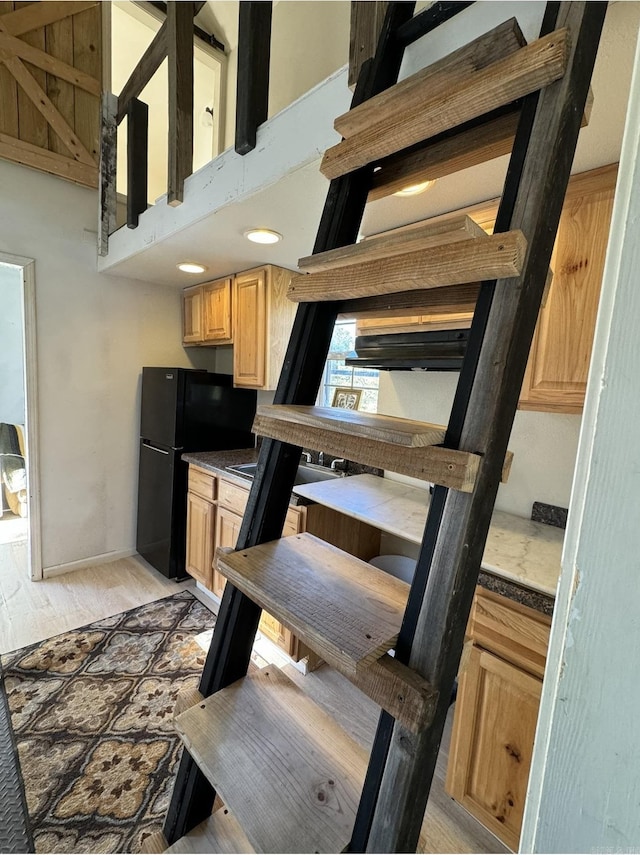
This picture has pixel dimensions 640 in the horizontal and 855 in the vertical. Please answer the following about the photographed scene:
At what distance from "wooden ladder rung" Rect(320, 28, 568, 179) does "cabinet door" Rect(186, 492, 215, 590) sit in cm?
218

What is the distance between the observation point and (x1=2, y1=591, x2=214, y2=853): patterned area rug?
1.32m

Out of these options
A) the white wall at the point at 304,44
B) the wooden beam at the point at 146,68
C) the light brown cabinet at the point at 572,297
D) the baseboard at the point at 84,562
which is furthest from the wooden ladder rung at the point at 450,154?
the baseboard at the point at 84,562

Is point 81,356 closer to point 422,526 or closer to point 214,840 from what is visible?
point 422,526

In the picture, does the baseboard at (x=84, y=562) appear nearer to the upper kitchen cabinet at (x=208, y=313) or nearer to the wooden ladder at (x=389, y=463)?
the upper kitchen cabinet at (x=208, y=313)

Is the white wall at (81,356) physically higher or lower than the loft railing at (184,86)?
lower

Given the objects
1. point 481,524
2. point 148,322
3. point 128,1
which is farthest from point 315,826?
point 128,1

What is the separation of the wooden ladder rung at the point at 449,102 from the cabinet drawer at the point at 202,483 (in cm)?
205

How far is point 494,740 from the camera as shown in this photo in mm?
1242

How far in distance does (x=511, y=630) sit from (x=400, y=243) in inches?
46.8

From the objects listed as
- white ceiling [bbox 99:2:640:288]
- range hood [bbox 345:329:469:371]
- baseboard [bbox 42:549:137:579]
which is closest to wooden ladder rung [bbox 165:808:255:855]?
range hood [bbox 345:329:469:371]

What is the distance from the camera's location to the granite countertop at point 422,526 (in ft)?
3.88

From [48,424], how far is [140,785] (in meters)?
2.28

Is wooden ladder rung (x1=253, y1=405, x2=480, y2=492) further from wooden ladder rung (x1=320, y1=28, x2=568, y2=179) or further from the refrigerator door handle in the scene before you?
the refrigerator door handle

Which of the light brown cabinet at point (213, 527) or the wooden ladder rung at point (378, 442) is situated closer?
the wooden ladder rung at point (378, 442)
